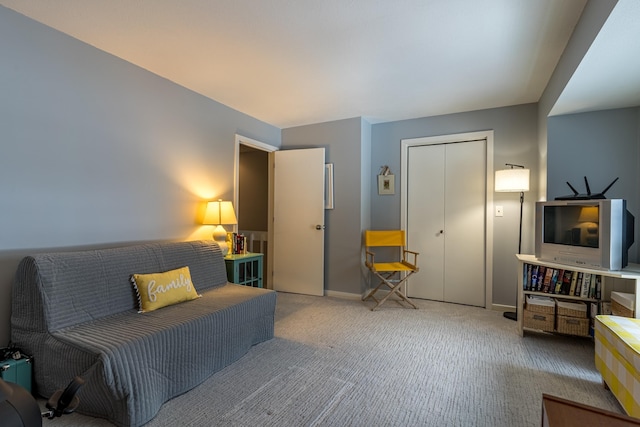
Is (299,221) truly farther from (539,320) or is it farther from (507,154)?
(539,320)

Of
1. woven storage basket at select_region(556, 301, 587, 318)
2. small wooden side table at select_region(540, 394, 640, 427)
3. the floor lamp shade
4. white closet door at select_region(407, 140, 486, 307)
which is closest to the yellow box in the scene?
woven storage basket at select_region(556, 301, 587, 318)

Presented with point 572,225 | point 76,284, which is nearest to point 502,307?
point 572,225

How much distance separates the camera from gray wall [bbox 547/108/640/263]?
2695 mm

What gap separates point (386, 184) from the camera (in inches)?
163

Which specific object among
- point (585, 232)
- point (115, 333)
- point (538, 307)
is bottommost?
point (538, 307)

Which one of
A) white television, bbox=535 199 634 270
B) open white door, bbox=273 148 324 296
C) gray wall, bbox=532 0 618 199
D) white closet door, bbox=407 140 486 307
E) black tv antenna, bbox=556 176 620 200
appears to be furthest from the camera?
open white door, bbox=273 148 324 296

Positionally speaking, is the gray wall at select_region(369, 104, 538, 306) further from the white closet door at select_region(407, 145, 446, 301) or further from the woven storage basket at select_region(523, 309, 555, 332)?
the woven storage basket at select_region(523, 309, 555, 332)

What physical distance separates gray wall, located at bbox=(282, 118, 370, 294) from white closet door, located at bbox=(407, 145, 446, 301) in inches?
24.8

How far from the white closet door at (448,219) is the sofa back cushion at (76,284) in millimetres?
3010

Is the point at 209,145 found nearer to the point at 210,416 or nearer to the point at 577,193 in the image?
the point at 210,416

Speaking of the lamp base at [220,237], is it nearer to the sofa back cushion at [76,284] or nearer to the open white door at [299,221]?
the sofa back cushion at [76,284]

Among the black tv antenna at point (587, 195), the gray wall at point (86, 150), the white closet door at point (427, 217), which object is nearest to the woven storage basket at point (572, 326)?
the black tv antenna at point (587, 195)

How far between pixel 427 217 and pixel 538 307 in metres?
1.60

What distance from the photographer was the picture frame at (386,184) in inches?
161
